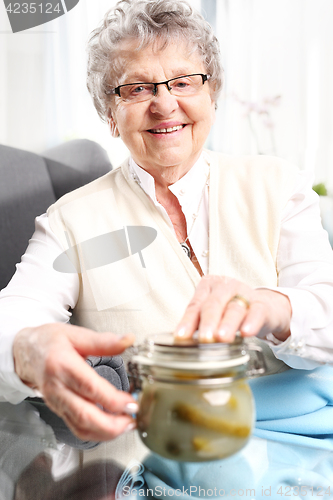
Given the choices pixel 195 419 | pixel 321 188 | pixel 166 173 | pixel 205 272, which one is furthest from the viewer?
pixel 321 188

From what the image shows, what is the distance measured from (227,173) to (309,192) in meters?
0.13

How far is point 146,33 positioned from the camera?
0.56 m

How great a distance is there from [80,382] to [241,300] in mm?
132

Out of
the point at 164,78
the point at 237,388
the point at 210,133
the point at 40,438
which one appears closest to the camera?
the point at 237,388

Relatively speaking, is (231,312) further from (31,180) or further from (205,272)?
(31,180)

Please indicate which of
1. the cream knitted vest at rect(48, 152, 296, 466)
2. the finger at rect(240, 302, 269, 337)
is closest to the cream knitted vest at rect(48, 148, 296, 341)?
the cream knitted vest at rect(48, 152, 296, 466)

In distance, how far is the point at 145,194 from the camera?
61cm

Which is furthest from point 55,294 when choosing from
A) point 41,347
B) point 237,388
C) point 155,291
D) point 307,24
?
point 307,24

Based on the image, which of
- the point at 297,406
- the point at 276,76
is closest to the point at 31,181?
the point at 276,76

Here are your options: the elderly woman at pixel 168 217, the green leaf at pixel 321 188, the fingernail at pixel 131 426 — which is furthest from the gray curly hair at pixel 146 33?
the fingernail at pixel 131 426

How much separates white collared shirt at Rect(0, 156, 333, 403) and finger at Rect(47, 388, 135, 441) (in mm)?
97

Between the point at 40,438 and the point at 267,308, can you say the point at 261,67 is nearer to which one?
the point at 267,308

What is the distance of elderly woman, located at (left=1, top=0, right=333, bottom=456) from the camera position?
1.65 feet

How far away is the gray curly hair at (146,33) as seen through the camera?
1.86ft
